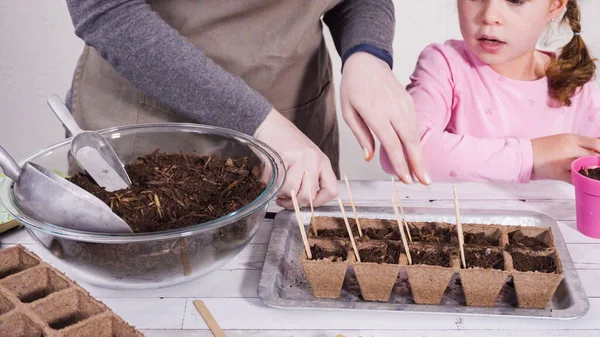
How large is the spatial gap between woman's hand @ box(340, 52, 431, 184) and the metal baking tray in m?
0.10

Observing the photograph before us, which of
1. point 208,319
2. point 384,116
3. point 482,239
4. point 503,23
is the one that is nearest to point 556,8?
point 503,23

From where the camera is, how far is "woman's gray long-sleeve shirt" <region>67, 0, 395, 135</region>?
1.15 meters

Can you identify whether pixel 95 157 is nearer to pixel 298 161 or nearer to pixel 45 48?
pixel 298 161

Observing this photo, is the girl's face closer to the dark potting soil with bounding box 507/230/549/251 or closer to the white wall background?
the dark potting soil with bounding box 507/230/549/251

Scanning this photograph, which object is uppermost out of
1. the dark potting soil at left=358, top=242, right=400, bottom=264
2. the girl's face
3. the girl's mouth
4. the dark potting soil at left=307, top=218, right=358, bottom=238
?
the girl's face

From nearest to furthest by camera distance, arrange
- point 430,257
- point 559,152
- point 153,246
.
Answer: point 153,246, point 430,257, point 559,152

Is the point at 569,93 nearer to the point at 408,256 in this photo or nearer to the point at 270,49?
the point at 270,49

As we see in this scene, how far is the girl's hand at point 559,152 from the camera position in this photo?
1560 mm

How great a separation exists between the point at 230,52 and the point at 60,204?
578 millimetres

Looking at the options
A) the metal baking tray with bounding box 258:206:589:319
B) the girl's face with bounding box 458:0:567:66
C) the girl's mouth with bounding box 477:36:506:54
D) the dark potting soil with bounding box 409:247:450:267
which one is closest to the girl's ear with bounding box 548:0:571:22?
the girl's face with bounding box 458:0:567:66

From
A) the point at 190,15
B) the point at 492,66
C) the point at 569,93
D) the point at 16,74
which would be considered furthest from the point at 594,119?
the point at 16,74

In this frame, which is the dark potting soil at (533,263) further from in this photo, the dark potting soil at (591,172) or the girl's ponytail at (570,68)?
the girl's ponytail at (570,68)

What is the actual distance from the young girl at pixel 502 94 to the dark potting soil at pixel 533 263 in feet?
2.15

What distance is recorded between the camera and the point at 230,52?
138 cm
